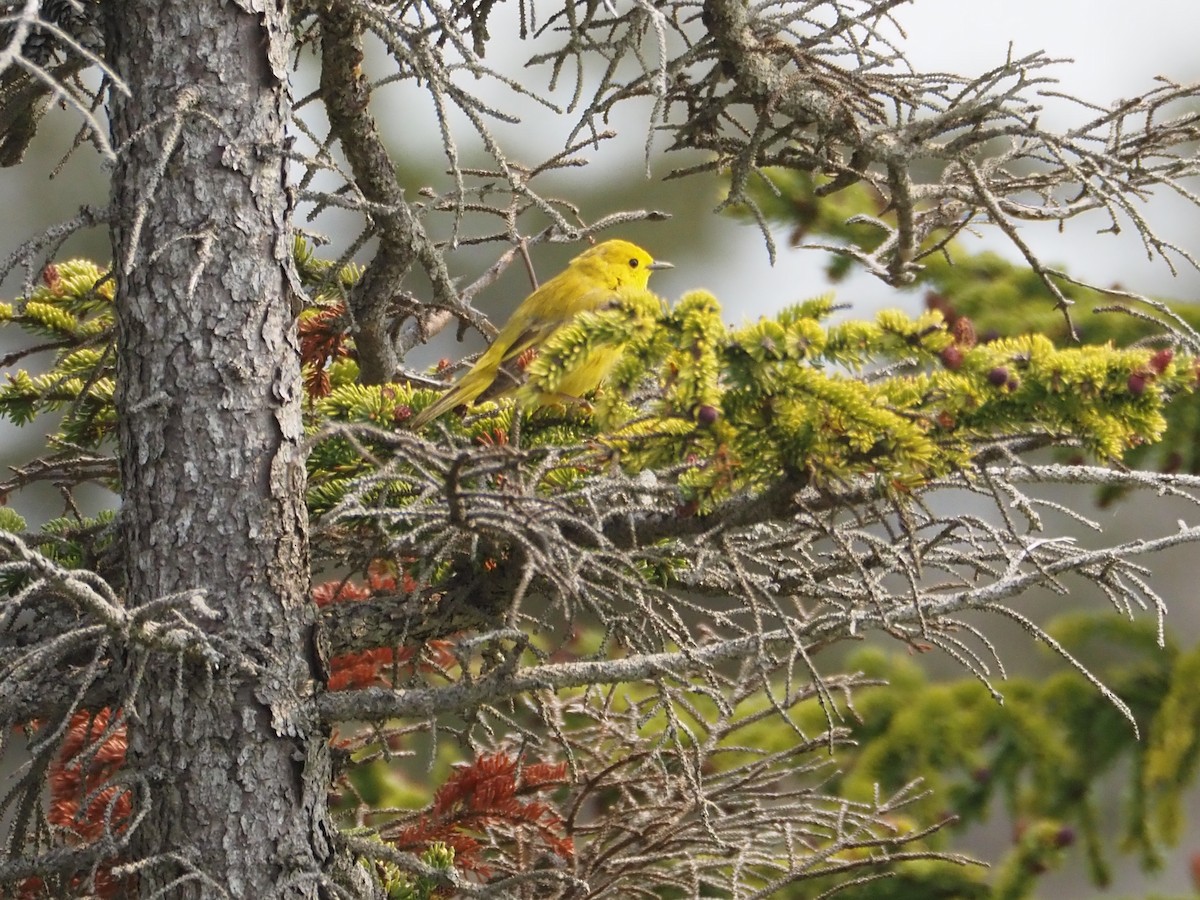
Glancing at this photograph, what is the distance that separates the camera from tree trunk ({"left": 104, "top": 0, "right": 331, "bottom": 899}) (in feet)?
9.68

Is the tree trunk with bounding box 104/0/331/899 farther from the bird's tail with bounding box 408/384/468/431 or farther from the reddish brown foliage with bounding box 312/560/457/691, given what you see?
the reddish brown foliage with bounding box 312/560/457/691

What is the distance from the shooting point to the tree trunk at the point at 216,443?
2949mm

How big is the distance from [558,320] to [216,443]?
255 centimetres

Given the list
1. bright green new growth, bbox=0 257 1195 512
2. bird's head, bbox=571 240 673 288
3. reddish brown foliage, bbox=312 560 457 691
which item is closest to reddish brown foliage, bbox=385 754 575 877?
reddish brown foliage, bbox=312 560 457 691

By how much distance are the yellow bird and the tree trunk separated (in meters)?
0.74

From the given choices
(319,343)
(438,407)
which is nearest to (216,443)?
(438,407)

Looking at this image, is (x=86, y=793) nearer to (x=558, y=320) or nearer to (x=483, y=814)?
(x=483, y=814)

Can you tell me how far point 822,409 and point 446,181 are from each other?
1562 cm

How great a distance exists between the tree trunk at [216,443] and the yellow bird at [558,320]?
29.0 inches

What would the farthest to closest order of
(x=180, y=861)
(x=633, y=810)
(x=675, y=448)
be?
1. (x=633, y=810)
2. (x=180, y=861)
3. (x=675, y=448)

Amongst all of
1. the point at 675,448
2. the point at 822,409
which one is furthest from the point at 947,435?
the point at 675,448

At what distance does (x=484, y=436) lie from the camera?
362cm

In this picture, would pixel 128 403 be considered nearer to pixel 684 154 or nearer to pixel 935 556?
pixel 935 556

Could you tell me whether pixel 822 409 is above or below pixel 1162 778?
above
